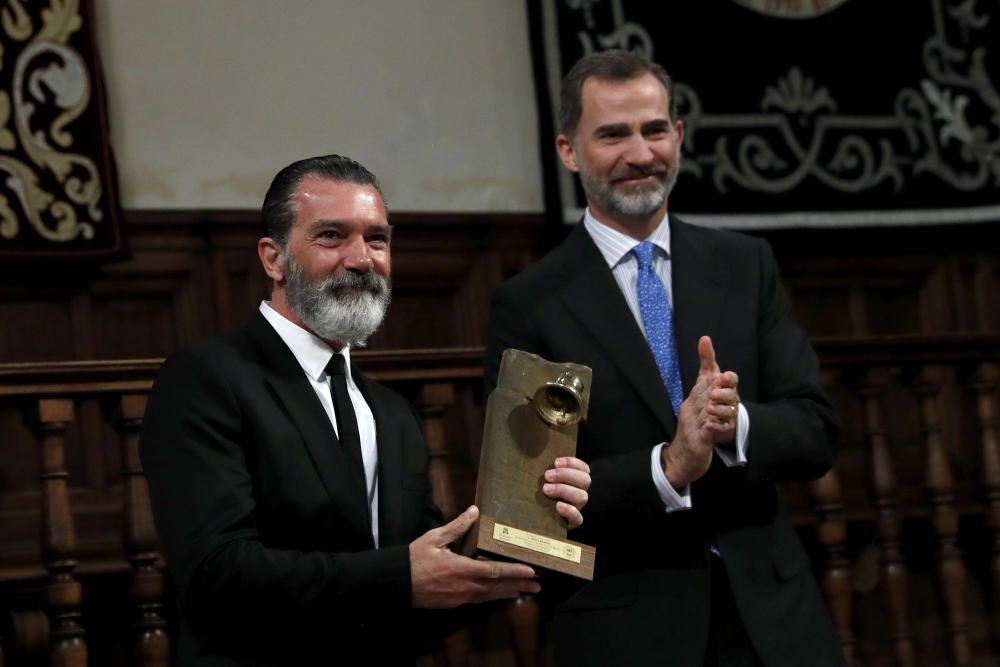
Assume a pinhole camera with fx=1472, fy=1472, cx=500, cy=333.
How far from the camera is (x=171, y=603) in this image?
12.3 ft

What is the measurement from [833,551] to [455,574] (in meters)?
2.35

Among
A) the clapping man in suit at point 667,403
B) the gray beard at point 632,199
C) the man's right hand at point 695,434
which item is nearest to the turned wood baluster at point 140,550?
the clapping man in suit at point 667,403

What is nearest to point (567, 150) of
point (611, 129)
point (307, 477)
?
point (611, 129)

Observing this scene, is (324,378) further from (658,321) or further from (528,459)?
(658,321)

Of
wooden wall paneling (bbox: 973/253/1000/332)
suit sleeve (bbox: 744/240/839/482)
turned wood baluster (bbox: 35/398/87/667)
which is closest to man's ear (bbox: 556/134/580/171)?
suit sleeve (bbox: 744/240/839/482)

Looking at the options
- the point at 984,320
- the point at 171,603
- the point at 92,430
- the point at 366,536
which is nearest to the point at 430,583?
the point at 366,536

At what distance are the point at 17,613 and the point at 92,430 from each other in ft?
3.48

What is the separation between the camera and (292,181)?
8.23 feet

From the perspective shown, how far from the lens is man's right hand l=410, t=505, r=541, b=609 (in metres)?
2.19

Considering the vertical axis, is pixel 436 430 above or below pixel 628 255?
below

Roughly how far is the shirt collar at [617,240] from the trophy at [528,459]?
0.61 m

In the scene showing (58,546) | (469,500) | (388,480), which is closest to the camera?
(388,480)

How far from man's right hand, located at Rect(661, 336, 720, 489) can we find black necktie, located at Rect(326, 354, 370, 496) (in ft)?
1.83

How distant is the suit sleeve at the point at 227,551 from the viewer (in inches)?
85.2
